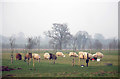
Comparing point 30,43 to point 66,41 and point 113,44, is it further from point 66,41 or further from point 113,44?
point 113,44

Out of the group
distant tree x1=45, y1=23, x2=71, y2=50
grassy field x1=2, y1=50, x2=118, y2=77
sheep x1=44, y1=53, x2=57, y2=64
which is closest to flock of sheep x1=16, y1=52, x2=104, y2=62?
sheep x1=44, y1=53, x2=57, y2=64

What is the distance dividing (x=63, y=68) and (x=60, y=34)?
159cm

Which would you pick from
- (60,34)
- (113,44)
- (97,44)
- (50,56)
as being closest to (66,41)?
(60,34)

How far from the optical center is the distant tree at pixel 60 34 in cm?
686

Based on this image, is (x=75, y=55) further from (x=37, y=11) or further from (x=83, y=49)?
(x=37, y=11)

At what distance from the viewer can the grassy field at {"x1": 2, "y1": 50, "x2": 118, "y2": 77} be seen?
644cm

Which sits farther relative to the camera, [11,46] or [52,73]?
[11,46]

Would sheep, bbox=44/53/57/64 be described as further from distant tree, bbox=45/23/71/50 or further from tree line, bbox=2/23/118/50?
distant tree, bbox=45/23/71/50

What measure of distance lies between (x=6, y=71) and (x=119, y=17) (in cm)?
587

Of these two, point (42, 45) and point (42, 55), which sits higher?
point (42, 45)

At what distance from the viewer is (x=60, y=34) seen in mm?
6875

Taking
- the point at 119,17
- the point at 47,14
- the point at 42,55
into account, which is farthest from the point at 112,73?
the point at 47,14

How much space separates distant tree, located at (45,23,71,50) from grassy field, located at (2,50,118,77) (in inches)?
19.3

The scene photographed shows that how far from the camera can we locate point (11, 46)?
693cm
